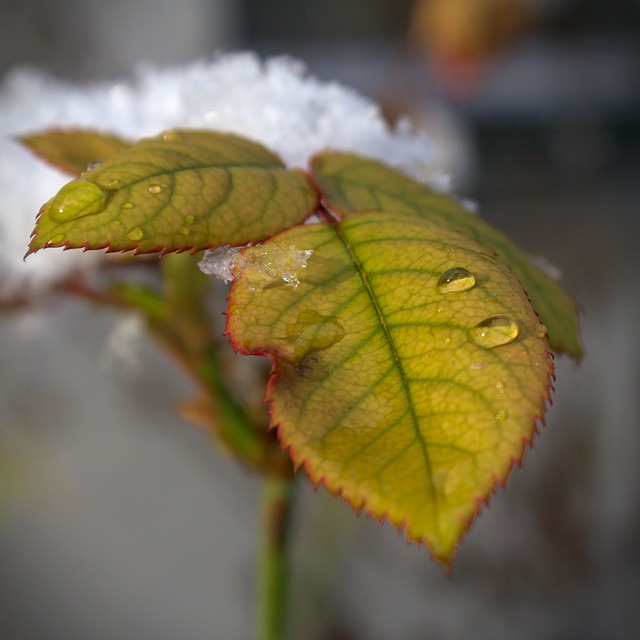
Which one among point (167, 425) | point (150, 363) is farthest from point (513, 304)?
point (167, 425)

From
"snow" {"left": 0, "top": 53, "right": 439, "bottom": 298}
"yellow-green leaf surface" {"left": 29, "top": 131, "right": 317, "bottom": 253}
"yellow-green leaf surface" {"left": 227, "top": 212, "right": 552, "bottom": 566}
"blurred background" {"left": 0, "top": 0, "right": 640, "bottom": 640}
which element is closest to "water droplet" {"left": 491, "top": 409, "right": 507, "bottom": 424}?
"yellow-green leaf surface" {"left": 227, "top": 212, "right": 552, "bottom": 566}

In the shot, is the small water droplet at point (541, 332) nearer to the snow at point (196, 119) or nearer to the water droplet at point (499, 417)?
the water droplet at point (499, 417)

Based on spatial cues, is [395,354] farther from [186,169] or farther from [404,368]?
[186,169]

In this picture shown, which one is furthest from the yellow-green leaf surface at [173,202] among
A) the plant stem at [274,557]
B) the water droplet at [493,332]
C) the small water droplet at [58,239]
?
the plant stem at [274,557]

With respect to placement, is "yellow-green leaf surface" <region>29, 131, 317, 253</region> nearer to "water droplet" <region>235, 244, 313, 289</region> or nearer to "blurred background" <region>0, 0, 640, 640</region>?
"water droplet" <region>235, 244, 313, 289</region>

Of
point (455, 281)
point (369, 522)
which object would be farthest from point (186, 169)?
point (369, 522)
